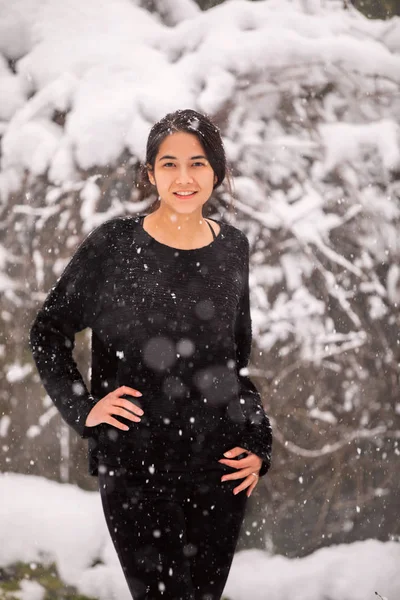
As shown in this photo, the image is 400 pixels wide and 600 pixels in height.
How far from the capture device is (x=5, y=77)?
8.07 ft

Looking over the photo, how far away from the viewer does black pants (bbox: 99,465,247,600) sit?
1419 mm

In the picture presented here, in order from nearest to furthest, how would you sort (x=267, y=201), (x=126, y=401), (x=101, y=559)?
(x=126, y=401), (x=101, y=559), (x=267, y=201)

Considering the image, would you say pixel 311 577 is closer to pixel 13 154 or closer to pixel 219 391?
pixel 219 391

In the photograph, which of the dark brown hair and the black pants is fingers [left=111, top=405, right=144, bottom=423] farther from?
the dark brown hair

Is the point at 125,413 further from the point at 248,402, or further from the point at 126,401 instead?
the point at 248,402

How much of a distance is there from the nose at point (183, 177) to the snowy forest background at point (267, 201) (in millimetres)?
887

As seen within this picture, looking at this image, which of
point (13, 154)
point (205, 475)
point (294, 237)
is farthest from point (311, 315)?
point (13, 154)

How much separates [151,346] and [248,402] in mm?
341

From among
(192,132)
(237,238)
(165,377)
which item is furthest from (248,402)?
(192,132)

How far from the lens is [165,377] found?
1461 mm

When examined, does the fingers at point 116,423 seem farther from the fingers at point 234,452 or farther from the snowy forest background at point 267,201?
the snowy forest background at point 267,201

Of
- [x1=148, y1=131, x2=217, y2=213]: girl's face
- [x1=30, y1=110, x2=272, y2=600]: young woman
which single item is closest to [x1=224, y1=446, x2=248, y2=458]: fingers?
[x1=30, y1=110, x2=272, y2=600]: young woman

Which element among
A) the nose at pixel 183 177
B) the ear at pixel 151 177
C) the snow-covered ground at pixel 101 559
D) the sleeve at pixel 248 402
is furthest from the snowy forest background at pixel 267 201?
the nose at pixel 183 177

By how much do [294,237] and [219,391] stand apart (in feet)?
3.49
